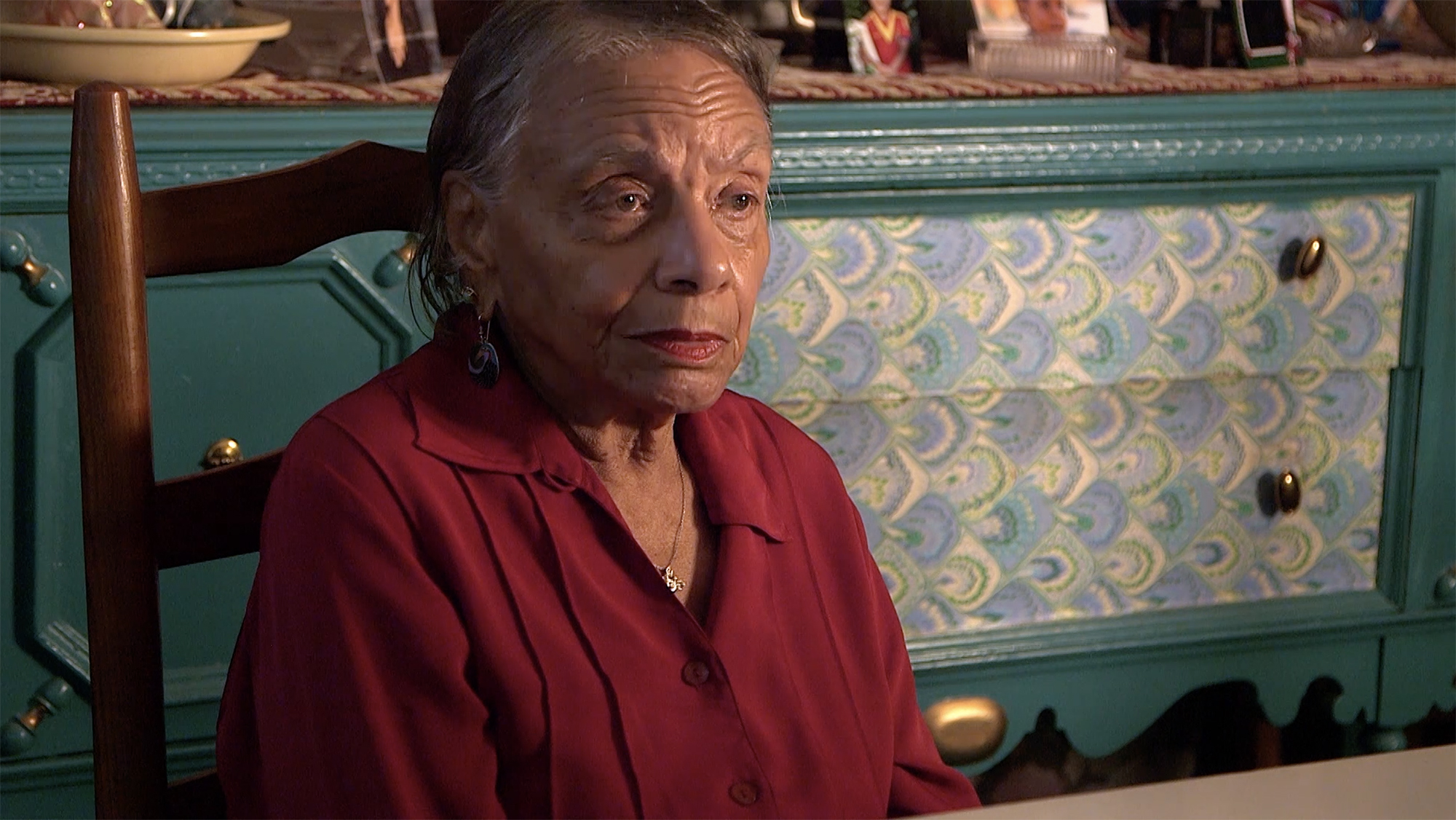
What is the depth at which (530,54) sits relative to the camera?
39.0 inches

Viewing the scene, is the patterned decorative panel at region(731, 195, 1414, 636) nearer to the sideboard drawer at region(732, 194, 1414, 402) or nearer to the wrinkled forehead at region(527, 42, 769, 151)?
the sideboard drawer at region(732, 194, 1414, 402)

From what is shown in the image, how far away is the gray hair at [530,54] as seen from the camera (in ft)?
3.25

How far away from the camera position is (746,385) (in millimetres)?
1810

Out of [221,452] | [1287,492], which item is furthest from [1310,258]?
[221,452]

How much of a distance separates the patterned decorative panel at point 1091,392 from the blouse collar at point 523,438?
67 centimetres

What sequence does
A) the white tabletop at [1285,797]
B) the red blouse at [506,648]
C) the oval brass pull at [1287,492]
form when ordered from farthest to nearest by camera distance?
the oval brass pull at [1287,492], the red blouse at [506,648], the white tabletop at [1285,797]

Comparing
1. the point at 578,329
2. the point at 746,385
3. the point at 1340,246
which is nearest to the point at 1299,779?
the point at 578,329

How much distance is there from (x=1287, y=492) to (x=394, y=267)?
1246 millimetres

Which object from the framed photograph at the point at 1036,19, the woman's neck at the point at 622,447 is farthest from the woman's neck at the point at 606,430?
the framed photograph at the point at 1036,19

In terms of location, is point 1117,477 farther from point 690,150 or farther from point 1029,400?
point 690,150

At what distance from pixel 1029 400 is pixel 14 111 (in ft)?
4.10

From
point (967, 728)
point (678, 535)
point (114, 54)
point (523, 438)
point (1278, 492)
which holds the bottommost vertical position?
point (967, 728)

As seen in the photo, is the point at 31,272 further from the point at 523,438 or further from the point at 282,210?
the point at 523,438

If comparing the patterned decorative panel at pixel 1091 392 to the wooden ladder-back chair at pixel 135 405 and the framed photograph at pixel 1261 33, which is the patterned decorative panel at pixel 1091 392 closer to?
the framed photograph at pixel 1261 33
